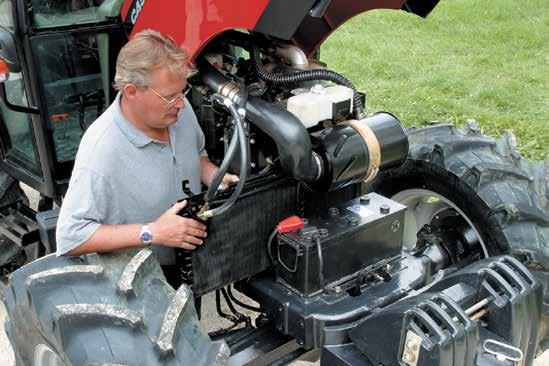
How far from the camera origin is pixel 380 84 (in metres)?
7.95

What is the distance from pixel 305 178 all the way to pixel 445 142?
37.7 inches

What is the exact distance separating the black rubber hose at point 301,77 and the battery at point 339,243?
37 centimetres

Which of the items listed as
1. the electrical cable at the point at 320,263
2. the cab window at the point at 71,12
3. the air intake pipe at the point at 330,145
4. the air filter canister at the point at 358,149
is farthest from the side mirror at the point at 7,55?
the electrical cable at the point at 320,263

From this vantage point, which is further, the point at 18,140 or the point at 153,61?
the point at 18,140

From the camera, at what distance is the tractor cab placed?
3.20 metres

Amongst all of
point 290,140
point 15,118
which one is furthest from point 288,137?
point 15,118

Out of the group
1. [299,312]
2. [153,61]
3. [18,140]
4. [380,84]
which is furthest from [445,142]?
[380,84]

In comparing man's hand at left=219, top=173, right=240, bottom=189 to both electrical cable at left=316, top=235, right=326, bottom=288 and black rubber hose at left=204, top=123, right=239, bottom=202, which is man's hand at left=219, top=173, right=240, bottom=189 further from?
electrical cable at left=316, top=235, right=326, bottom=288

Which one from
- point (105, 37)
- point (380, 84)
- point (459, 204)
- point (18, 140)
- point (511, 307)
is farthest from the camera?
point (380, 84)

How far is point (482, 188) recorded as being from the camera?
2.88 m

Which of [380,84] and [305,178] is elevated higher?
[305,178]

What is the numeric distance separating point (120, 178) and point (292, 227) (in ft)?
2.06

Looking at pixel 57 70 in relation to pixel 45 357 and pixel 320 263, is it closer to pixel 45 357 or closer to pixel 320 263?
pixel 45 357

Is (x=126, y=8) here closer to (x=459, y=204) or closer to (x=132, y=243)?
(x=132, y=243)
